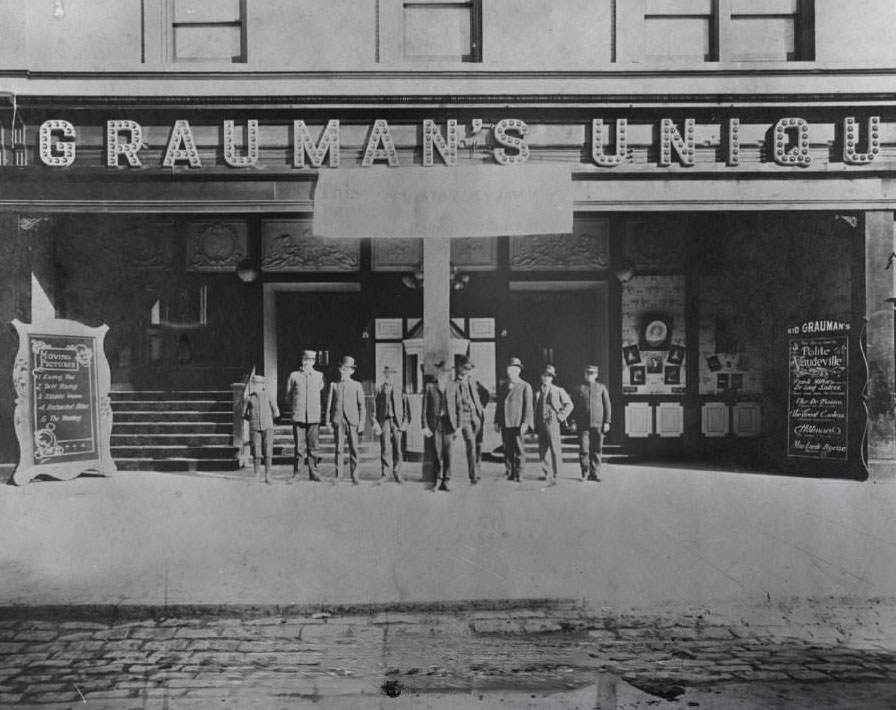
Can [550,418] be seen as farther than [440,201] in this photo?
Yes

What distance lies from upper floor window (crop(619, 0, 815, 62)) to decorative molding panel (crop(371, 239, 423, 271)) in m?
4.78

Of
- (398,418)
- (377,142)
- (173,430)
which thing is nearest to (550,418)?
(398,418)

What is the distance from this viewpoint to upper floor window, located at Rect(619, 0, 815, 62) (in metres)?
10.1

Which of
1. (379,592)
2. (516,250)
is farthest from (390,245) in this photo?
(379,592)

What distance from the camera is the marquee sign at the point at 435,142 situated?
32.9ft

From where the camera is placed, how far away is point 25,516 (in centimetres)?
812

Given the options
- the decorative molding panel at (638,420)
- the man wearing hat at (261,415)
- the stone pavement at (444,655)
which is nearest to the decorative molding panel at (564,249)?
the decorative molding panel at (638,420)

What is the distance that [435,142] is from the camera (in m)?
10.0

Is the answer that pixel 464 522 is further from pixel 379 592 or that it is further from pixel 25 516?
pixel 25 516

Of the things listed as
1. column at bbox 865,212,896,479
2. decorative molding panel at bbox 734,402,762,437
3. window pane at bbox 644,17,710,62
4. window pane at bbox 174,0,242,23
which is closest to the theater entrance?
decorative molding panel at bbox 734,402,762,437

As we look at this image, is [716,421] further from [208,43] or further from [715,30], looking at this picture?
[208,43]

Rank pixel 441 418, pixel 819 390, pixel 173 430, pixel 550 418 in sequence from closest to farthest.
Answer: pixel 441 418, pixel 819 390, pixel 550 418, pixel 173 430

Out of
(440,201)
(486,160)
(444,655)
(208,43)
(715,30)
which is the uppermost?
(715,30)

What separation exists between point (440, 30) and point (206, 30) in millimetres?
3397
